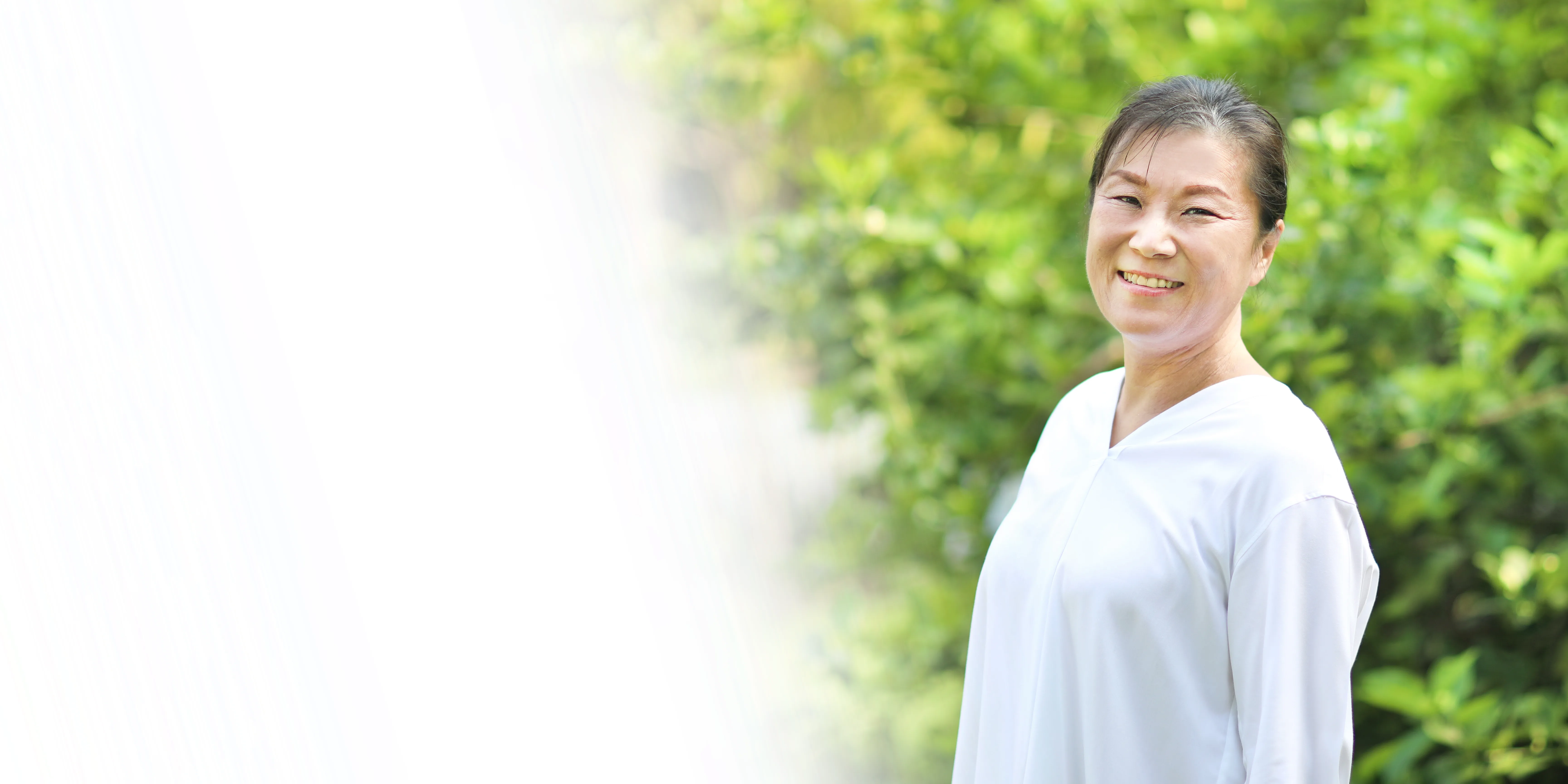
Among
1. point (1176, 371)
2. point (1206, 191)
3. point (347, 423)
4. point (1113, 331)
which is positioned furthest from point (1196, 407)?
point (347, 423)

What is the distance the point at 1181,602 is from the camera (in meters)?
0.78

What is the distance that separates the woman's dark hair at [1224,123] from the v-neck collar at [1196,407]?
107 mm

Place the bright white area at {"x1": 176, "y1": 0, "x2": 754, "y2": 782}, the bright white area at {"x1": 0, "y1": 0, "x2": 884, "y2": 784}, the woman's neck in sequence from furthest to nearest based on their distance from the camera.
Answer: the bright white area at {"x1": 176, "y1": 0, "x2": 754, "y2": 782}, the bright white area at {"x1": 0, "y1": 0, "x2": 884, "y2": 784}, the woman's neck

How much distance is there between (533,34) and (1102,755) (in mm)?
1634

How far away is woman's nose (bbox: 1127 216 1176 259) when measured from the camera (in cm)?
79

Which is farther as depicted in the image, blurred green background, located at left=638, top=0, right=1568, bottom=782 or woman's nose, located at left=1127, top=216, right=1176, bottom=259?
blurred green background, located at left=638, top=0, right=1568, bottom=782

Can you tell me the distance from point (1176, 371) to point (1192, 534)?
143 mm

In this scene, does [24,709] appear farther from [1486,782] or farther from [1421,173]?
[1421,173]

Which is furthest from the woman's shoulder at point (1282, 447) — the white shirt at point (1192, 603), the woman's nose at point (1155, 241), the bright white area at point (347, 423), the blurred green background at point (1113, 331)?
the bright white area at point (347, 423)

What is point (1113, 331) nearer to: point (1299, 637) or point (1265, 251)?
point (1265, 251)

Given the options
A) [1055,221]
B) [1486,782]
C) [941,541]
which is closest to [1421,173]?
[1055,221]

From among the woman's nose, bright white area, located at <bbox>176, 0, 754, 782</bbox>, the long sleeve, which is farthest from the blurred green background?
the long sleeve

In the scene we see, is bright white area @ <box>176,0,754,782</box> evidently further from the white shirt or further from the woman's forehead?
the woman's forehead

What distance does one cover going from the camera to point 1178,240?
0.79 m
